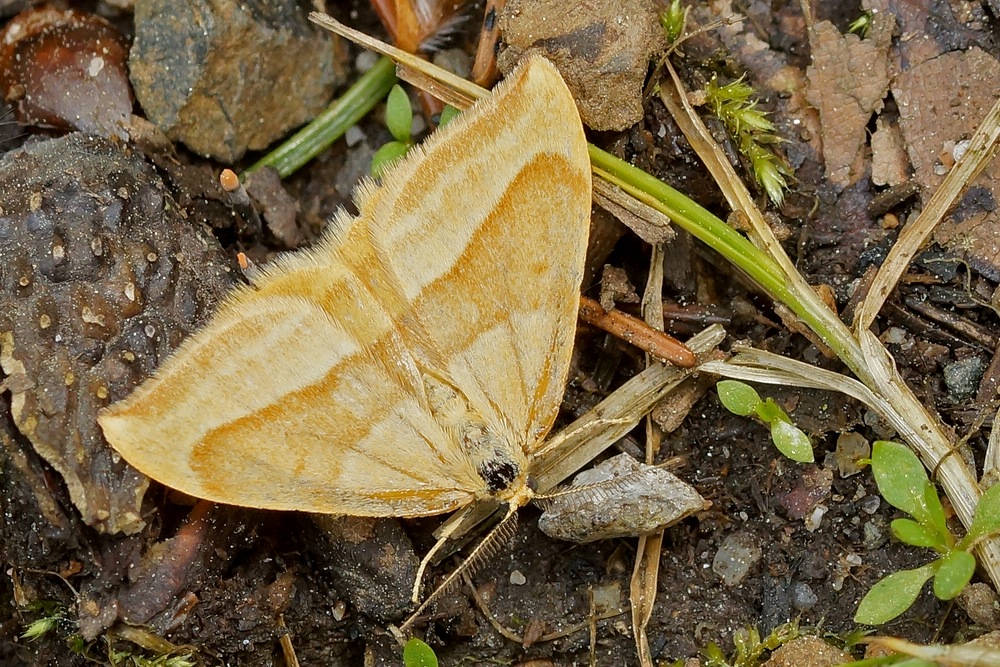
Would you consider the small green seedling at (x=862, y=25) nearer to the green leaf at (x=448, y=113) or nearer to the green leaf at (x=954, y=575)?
the green leaf at (x=448, y=113)

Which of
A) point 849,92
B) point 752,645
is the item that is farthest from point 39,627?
point 849,92

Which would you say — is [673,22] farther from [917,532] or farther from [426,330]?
[917,532]

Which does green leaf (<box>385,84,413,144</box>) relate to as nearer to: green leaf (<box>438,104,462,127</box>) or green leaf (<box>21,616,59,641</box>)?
green leaf (<box>438,104,462,127</box>)

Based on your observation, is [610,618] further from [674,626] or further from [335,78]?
[335,78]

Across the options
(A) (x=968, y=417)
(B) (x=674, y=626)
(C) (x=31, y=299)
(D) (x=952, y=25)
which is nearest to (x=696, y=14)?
(D) (x=952, y=25)

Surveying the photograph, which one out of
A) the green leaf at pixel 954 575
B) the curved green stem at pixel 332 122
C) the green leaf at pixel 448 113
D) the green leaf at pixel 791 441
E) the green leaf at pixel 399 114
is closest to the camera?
the green leaf at pixel 954 575

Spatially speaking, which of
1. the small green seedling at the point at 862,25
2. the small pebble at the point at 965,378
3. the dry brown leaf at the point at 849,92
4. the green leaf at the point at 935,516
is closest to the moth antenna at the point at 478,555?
the green leaf at the point at 935,516

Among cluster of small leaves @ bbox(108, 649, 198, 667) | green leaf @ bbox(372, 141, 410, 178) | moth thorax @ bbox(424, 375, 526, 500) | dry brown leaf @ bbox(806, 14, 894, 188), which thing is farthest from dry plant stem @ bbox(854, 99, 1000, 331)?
cluster of small leaves @ bbox(108, 649, 198, 667)
